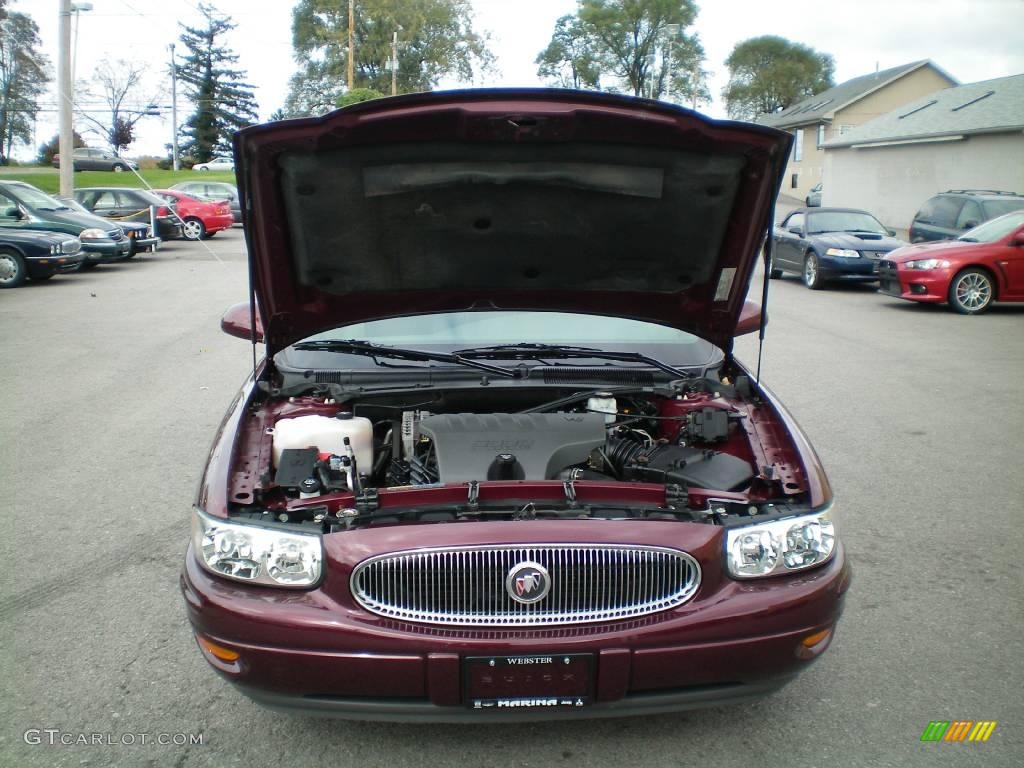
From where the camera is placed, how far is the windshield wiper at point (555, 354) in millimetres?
3961

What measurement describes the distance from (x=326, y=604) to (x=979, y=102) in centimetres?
3316

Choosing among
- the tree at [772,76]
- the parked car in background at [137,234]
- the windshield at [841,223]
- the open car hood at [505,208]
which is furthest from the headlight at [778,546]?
the tree at [772,76]

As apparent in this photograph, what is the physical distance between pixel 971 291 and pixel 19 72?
67177 mm

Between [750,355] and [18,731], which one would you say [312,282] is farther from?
[750,355]

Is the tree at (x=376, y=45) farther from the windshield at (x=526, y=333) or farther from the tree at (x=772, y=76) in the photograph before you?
the windshield at (x=526, y=333)

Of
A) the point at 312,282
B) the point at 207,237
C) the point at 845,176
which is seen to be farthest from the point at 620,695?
the point at 845,176

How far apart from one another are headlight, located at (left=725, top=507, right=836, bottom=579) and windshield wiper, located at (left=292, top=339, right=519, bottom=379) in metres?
1.43

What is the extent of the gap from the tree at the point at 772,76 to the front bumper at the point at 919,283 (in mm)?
69208

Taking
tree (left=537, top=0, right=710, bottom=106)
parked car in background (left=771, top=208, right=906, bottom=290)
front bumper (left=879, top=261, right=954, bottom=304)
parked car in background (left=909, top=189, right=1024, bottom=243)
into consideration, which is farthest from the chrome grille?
tree (left=537, top=0, right=710, bottom=106)

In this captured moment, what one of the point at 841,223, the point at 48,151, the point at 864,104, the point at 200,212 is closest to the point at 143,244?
the point at 200,212

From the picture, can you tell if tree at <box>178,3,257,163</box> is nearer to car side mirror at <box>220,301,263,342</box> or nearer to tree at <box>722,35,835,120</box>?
tree at <box>722,35,835,120</box>

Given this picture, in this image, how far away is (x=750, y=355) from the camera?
9.70 metres

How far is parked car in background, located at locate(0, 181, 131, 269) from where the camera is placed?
1675cm

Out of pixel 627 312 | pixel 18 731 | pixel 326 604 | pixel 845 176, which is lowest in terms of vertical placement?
pixel 18 731
